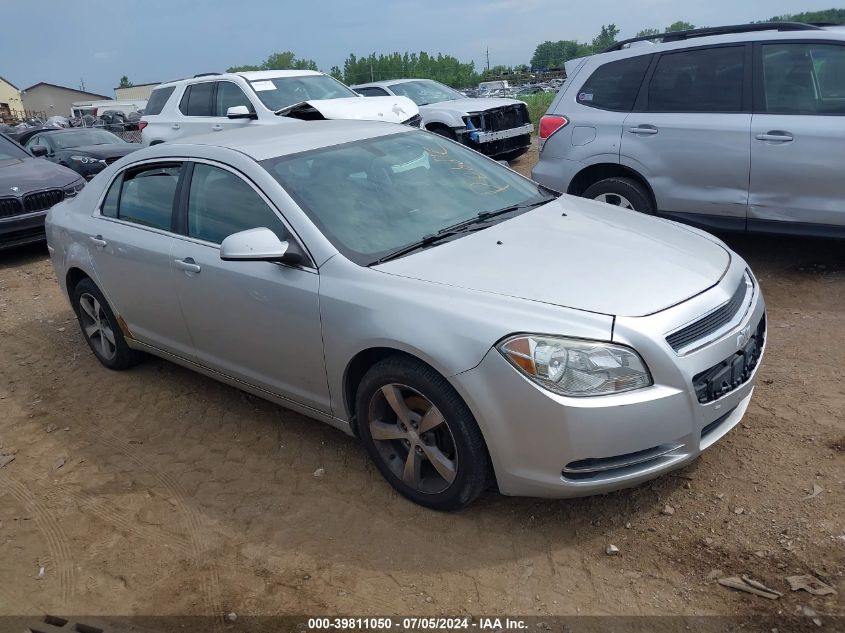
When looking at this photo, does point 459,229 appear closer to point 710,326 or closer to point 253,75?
point 710,326

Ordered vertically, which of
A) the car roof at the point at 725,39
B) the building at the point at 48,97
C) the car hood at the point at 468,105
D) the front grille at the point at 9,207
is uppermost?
the car roof at the point at 725,39

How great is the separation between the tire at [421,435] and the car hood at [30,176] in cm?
730

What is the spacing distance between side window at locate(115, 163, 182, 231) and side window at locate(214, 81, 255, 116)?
17.7 ft

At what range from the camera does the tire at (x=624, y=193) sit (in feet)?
20.7

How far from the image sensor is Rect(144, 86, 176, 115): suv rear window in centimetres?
1121

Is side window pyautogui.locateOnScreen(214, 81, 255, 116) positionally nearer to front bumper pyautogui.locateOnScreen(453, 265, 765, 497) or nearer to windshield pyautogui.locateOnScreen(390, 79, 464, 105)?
windshield pyautogui.locateOnScreen(390, 79, 464, 105)

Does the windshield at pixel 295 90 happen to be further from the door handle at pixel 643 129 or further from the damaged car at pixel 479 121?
the door handle at pixel 643 129

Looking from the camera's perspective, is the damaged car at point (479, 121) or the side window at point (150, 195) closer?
the side window at point (150, 195)

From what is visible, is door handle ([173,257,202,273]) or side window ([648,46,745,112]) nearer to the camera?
door handle ([173,257,202,273])

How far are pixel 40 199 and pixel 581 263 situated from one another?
7.91 m

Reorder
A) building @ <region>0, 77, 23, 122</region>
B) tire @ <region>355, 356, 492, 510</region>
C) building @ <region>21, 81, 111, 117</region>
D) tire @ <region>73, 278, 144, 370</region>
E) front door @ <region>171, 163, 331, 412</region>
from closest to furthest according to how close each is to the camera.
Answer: tire @ <region>355, 356, 492, 510</region> < front door @ <region>171, 163, 331, 412</region> < tire @ <region>73, 278, 144, 370</region> < building @ <region>0, 77, 23, 122</region> < building @ <region>21, 81, 111, 117</region>

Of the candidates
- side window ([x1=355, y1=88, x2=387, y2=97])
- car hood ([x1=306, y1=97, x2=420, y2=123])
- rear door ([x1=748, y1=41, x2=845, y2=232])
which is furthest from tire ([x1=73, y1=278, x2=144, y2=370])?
side window ([x1=355, y1=88, x2=387, y2=97])

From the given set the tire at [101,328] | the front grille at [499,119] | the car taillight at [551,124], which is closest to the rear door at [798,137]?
the car taillight at [551,124]

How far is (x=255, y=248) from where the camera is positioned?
11.0 feet
